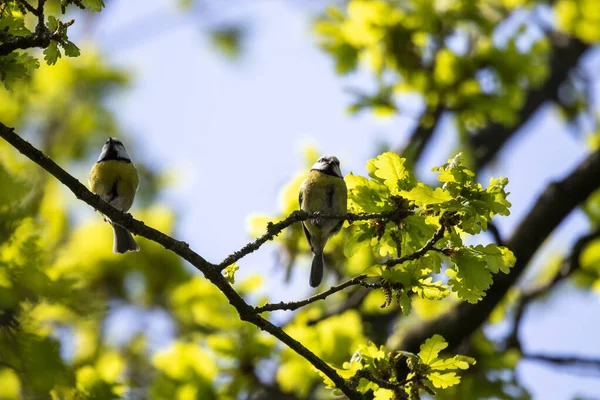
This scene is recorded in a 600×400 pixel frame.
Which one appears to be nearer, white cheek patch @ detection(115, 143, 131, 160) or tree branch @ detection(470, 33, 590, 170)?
white cheek patch @ detection(115, 143, 131, 160)

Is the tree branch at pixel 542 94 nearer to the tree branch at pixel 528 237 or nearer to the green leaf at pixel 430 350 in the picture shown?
the tree branch at pixel 528 237

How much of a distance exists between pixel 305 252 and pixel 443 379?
3332mm

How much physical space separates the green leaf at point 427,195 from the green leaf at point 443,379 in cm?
72

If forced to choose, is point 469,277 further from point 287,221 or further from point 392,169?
point 287,221

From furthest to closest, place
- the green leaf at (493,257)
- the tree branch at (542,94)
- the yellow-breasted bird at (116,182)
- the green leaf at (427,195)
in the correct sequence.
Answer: the tree branch at (542,94)
the yellow-breasted bird at (116,182)
the green leaf at (493,257)
the green leaf at (427,195)

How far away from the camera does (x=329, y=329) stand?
5574 millimetres

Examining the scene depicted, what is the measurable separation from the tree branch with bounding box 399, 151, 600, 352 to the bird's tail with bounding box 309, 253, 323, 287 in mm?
765

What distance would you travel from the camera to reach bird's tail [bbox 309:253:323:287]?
566 cm

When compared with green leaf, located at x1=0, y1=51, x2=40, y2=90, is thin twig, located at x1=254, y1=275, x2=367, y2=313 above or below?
below

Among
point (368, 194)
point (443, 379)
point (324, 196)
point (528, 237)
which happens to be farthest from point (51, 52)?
point (528, 237)

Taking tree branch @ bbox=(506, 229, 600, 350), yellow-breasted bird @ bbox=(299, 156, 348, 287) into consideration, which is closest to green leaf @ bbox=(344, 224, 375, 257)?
yellow-breasted bird @ bbox=(299, 156, 348, 287)

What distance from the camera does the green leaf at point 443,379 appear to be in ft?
9.89

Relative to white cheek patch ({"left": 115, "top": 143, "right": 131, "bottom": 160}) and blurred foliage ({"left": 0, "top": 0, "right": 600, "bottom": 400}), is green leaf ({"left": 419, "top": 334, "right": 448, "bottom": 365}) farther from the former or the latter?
white cheek patch ({"left": 115, "top": 143, "right": 131, "bottom": 160})

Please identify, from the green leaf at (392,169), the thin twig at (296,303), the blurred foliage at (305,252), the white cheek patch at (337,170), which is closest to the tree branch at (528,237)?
the blurred foliage at (305,252)
